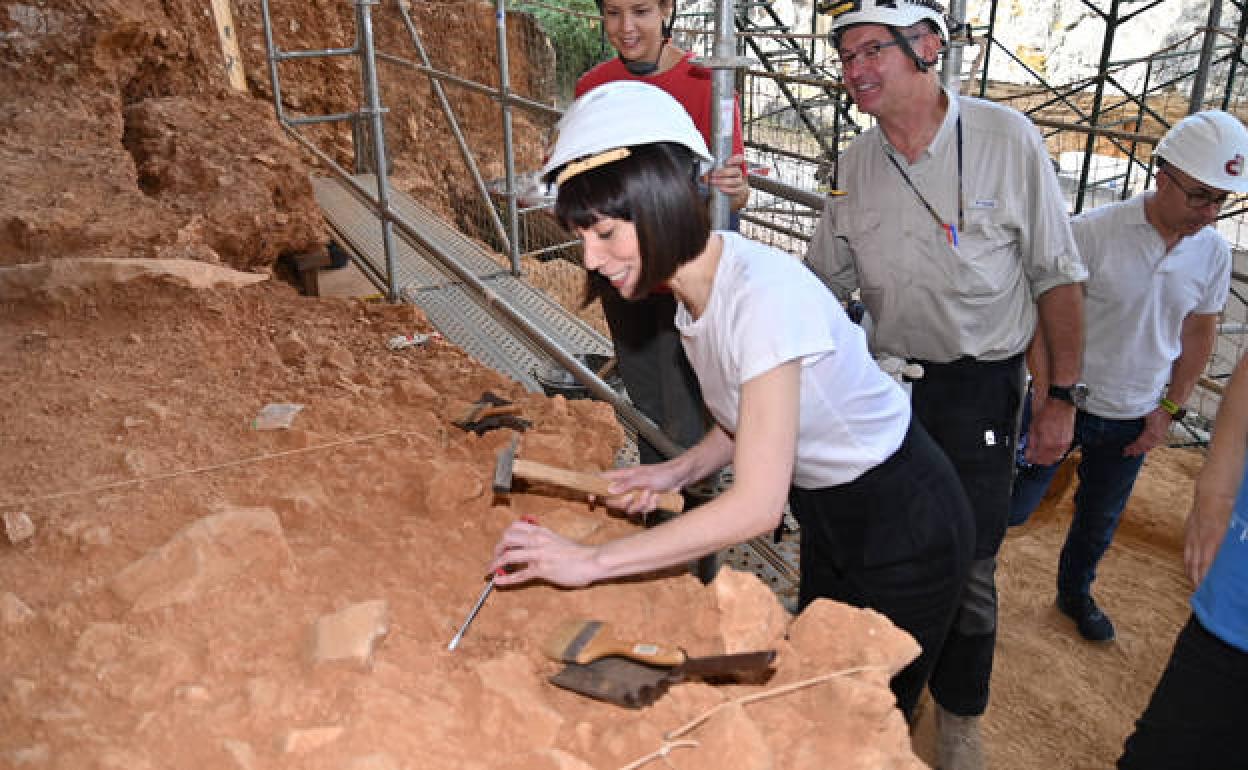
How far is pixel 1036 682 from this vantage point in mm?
4031

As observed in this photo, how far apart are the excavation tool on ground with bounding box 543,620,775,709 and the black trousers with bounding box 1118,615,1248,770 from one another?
3.30 ft

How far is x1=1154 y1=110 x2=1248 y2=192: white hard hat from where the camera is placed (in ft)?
9.68

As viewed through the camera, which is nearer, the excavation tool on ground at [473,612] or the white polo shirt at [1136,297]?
the excavation tool on ground at [473,612]

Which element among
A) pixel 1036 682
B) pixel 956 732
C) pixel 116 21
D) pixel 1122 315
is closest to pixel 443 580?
pixel 956 732

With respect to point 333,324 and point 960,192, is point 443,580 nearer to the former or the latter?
point 960,192

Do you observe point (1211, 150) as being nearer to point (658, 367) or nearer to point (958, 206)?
point (958, 206)

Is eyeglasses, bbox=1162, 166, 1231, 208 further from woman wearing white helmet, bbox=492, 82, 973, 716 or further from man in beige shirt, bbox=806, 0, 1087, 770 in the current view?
woman wearing white helmet, bbox=492, 82, 973, 716


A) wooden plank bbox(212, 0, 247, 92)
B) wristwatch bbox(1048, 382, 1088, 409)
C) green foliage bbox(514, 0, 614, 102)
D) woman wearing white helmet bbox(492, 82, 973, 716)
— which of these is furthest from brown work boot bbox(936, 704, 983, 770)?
green foliage bbox(514, 0, 614, 102)

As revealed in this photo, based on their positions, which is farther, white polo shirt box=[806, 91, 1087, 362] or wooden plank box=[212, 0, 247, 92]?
wooden plank box=[212, 0, 247, 92]

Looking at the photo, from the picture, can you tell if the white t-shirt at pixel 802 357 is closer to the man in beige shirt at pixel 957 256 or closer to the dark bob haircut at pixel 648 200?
the dark bob haircut at pixel 648 200

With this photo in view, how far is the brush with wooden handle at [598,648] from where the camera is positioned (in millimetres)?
1426

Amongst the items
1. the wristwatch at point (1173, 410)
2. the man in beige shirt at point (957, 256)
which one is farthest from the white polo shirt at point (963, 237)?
the wristwatch at point (1173, 410)

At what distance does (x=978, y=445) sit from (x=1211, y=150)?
143cm

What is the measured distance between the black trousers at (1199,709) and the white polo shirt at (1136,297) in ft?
5.51
